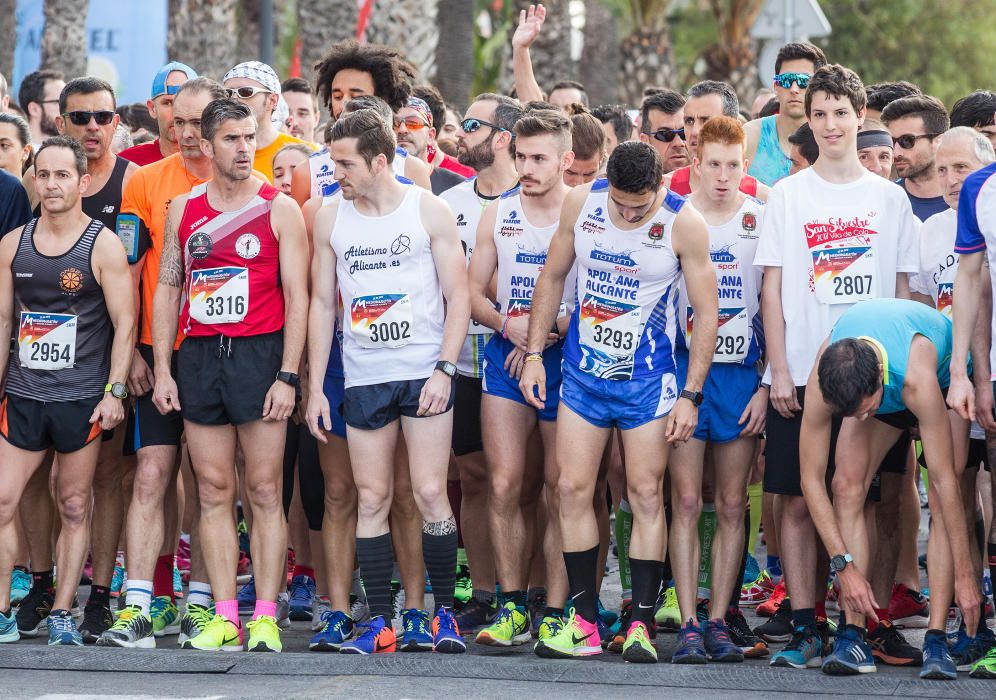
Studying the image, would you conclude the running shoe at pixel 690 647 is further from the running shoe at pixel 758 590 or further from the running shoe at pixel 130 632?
the running shoe at pixel 130 632

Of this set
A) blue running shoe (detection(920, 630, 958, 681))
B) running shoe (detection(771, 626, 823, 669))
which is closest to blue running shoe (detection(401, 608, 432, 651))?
running shoe (detection(771, 626, 823, 669))

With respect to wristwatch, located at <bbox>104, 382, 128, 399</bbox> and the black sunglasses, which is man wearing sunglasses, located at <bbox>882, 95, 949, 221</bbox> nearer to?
the black sunglasses

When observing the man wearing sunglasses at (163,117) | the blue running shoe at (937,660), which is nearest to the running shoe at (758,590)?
the blue running shoe at (937,660)

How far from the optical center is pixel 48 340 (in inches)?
291

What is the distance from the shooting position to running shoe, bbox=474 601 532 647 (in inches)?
286

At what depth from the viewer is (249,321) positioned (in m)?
7.25

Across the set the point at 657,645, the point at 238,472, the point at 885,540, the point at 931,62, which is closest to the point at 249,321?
the point at 238,472

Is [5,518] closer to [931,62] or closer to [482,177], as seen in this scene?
[482,177]

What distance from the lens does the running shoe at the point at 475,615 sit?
25.4 ft

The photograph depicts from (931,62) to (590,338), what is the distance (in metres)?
27.6

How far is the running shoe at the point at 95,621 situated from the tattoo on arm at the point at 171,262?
1556 mm

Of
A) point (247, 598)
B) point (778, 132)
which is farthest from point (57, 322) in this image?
point (778, 132)

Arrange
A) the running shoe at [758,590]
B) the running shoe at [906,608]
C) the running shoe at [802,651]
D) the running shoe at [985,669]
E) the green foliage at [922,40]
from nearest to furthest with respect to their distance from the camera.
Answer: the running shoe at [985,669] → the running shoe at [802,651] → the running shoe at [906,608] → the running shoe at [758,590] → the green foliage at [922,40]

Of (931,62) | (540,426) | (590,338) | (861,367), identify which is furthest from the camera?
(931,62)
